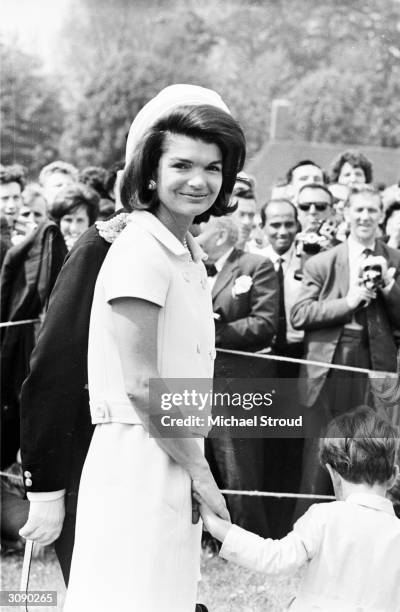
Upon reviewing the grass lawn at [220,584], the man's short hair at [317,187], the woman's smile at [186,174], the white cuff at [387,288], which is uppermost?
the woman's smile at [186,174]

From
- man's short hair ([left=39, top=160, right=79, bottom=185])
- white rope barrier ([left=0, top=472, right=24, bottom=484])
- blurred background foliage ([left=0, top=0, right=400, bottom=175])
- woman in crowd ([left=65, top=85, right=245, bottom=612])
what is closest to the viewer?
woman in crowd ([left=65, top=85, right=245, bottom=612])

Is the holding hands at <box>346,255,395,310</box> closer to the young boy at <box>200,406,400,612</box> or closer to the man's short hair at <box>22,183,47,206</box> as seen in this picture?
the young boy at <box>200,406,400,612</box>

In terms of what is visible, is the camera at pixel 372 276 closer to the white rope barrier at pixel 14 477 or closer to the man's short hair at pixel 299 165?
the man's short hair at pixel 299 165

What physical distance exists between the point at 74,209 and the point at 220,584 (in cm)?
215

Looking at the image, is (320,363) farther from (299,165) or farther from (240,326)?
(299,165)

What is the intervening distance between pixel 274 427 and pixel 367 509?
38.3 inches

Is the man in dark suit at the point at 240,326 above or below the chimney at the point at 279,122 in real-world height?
below

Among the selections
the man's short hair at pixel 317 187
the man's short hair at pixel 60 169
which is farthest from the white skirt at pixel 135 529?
the man's short hair at pixel 60 169

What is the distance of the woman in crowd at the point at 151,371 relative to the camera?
227 cm

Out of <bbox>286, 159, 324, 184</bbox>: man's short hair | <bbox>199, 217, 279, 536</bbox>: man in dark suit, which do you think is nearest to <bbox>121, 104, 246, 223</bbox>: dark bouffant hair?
<bbox>199, 217, 279, 536</bbox>: man in dark suit

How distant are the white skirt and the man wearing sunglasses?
3.37 metres

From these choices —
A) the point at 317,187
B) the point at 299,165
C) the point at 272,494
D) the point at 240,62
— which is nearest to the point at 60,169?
the point at 299,165

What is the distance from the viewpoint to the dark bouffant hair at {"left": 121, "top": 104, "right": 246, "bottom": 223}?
91.5 inches

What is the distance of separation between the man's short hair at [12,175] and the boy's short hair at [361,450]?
147 inches
